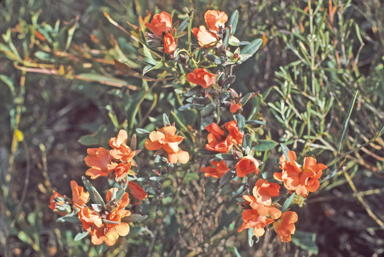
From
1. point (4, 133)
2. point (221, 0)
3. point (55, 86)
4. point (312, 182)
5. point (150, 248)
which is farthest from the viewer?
point (55, 86)

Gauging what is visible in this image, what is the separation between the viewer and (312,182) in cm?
63

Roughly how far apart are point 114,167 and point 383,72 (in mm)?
953

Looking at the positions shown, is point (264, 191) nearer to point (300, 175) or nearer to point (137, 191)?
point (300, 175)

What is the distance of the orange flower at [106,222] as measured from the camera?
652mm

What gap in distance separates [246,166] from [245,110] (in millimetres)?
623

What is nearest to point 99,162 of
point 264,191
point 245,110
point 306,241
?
point 264,191

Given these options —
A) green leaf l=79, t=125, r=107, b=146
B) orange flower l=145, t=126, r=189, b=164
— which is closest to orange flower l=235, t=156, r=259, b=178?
orange flower l=145, t=126, r=189, b=164

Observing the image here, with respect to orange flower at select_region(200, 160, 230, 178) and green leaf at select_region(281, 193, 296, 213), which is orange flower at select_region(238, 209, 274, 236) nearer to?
green leaf at select_region(281, 193, 296, 213)

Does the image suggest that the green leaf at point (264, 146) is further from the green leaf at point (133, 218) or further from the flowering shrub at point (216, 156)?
the green leaf at point (133, 218)

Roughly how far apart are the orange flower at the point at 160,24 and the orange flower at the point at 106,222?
37 centimetres

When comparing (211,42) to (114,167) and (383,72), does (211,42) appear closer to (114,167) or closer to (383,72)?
(114,167)

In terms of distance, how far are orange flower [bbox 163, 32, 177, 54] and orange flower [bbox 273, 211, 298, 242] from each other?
42 cm

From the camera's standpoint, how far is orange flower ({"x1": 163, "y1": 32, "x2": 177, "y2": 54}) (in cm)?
65

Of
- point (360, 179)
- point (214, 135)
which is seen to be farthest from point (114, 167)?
point (360, 179)
